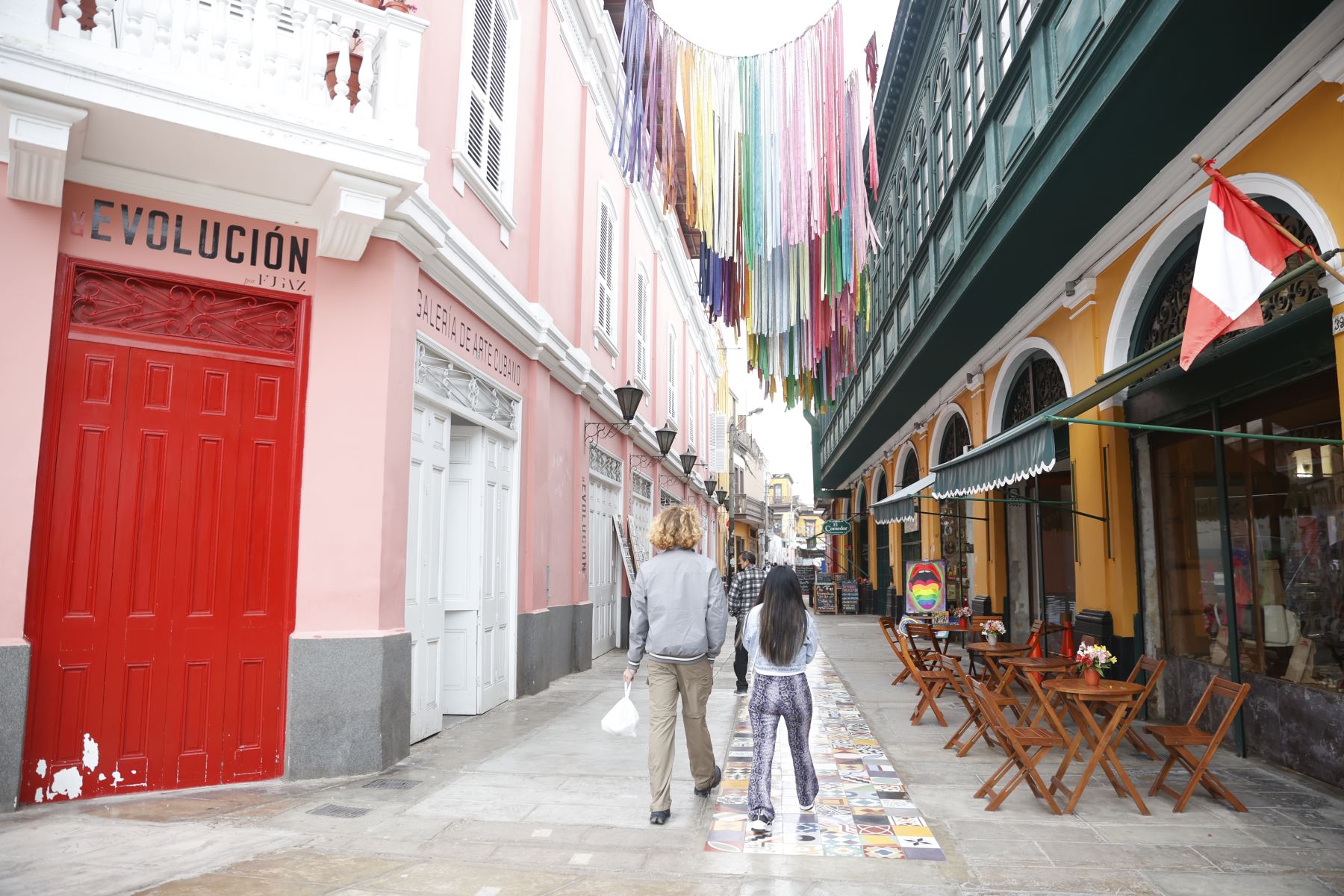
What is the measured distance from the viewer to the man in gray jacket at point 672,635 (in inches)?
192

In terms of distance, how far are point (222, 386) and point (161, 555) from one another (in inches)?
47.2

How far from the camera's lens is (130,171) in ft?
18.1

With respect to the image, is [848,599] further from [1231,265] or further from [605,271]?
[1231,265]

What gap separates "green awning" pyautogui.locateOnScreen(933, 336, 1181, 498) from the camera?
579 cm

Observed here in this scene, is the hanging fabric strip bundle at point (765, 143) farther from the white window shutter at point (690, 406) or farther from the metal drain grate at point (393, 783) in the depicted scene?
the white window shutter at point (690, 406)

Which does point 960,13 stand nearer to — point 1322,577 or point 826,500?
point 1322,577

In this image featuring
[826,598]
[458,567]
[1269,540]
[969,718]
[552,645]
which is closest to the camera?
[1269,540]

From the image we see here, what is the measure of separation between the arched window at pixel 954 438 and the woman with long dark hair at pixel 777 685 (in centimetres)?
982

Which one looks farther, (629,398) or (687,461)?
(687,461)

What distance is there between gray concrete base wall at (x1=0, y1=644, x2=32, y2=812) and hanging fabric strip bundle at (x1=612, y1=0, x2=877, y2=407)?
19.2ft

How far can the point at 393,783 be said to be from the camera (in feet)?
18.8

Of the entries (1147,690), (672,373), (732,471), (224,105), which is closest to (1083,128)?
(1147,690)

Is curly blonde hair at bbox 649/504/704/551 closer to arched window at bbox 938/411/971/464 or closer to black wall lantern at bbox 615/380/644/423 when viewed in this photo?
black wall lantern at bbox 615/380/644/423

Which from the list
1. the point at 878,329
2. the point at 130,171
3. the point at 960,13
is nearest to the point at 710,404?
the point at 878,329
